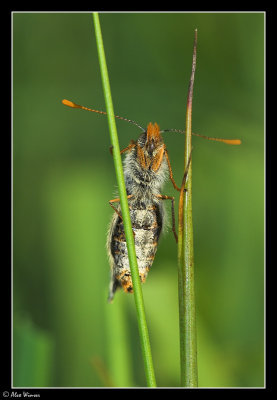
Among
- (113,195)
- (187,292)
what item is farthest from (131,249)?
(113,195)

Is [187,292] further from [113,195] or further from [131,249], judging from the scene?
[113,195]

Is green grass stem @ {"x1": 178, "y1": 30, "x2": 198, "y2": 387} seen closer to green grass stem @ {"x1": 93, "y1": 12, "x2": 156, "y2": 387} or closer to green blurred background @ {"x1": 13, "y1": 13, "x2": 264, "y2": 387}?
green grass stem @ {"x1": 93, "y1": 12, "x2": 156, "y2": 387}

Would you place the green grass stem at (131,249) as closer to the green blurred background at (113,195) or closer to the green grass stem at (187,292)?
the green grass stem at (187,292)

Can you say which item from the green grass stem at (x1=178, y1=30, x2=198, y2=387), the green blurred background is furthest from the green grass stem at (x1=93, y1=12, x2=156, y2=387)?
the green blurred background

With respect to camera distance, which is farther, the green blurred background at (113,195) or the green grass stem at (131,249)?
the green blurred background at (113,195)

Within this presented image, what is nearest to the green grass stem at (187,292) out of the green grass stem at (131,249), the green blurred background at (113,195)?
the green grass stem at (131,249)

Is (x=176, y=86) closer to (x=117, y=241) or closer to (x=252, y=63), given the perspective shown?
(x=252, y=63)
